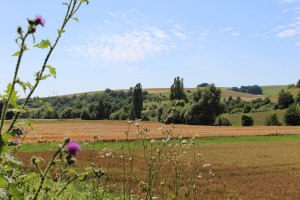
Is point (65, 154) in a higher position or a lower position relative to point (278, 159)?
higher

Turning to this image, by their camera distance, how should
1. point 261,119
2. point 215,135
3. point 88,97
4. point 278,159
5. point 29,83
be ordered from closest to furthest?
point 29,83, point 278,159, point 215,135, point 261,119, point 88,97

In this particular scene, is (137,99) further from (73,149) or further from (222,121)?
(73,149)

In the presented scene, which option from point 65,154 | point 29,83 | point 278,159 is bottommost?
point 278,159

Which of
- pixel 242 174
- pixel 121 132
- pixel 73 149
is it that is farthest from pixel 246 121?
→ pixel 73 149

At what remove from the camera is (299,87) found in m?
135

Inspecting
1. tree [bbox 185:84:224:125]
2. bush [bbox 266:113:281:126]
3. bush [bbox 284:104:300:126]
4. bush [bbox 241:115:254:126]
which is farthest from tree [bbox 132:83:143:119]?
bush [bbox 284:104:300:126]

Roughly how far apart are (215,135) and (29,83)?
57516 millimetres

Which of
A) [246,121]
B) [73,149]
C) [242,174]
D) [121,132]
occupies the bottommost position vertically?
[242,174]

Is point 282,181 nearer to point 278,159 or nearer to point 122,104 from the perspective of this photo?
point 278,159

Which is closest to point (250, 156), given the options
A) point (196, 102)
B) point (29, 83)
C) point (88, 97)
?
point (29, 83)

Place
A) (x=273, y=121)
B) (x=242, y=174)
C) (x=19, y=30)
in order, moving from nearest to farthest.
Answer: (x=19, y=30) < (x=242, y=174) < (x=273, y=121)

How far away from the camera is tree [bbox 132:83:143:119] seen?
11538cm

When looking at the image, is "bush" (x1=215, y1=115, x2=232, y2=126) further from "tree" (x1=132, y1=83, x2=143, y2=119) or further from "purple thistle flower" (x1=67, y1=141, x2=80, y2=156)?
"purple thistle flower" (x1=67, y1=141, x2=80, y2=156)

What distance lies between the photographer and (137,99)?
117125mm
